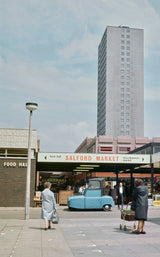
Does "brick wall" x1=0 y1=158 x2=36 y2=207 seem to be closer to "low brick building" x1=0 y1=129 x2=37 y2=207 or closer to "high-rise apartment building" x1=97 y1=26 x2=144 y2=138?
"low brick building" x1=0 y1=129 x2=37 y2=207

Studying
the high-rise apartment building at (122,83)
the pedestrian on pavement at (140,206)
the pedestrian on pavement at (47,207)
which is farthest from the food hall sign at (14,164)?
the high-rise apartment building at (122,83)

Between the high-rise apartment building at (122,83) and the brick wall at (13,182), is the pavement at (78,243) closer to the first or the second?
the brick wall at (13,182)

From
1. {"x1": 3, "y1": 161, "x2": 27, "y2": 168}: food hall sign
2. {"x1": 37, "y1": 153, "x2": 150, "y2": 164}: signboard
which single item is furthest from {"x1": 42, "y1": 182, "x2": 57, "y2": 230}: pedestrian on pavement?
{"x1": 37, "y1": 153, "x2": 150, "y2": 164}: signboard

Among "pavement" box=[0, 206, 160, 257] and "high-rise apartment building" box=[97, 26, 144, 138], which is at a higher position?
"high-rise apartment building" box=[97, 26, 144, 138]

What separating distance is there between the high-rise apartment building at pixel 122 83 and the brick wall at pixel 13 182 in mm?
142686

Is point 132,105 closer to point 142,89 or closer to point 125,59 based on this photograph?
point 142,89

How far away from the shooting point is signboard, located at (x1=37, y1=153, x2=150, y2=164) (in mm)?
26391

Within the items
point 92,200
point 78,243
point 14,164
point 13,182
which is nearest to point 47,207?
point 78,243

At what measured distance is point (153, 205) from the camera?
26.7 metres

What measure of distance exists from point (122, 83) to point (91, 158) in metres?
149

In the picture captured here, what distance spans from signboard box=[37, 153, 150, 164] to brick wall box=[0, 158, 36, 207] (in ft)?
7.11

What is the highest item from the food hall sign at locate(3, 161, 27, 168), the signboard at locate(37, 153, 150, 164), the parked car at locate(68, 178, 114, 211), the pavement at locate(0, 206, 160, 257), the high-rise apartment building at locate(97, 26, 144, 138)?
the high-rise apartment building at locate(97, 26, 144, 138)

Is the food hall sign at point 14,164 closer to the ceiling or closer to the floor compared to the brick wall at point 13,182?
closer to the ceiling

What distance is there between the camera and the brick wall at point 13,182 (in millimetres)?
23922
